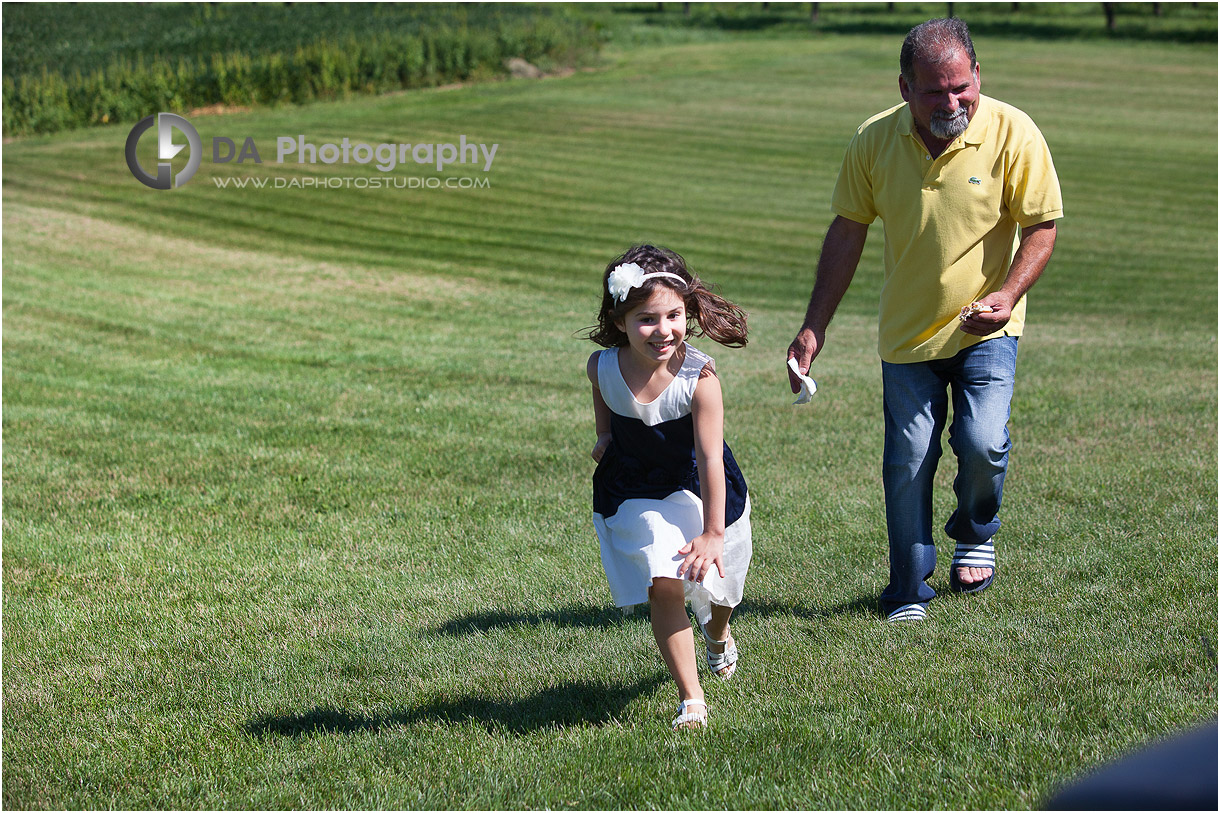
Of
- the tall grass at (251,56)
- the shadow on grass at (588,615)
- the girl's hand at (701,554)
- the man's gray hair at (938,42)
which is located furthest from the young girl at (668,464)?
the tall grass at (251,56)

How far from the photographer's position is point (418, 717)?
146 inches

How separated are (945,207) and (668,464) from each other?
1601 mm

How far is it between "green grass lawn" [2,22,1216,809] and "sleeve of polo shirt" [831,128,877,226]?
1.67 m

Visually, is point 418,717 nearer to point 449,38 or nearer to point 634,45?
point 449,38

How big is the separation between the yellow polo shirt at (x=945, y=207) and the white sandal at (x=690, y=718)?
1.80m

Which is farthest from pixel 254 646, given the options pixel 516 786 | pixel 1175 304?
pixel 1175 304

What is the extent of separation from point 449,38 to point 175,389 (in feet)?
90.7

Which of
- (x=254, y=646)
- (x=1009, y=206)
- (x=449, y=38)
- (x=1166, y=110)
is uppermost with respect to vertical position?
(x=449, y=38)

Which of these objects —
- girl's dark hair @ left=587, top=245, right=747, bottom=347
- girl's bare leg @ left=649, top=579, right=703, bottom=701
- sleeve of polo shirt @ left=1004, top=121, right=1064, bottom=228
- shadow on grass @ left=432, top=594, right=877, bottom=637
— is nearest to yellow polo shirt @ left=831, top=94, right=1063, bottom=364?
sleeve of polo shirt @ left=1004, top=121, right=1064, bottom=228

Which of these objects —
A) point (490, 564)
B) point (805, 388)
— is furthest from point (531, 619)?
point (805, 388)

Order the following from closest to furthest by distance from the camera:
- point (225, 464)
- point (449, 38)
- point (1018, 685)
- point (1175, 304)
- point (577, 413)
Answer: point (1018, 685)
point (225, 464)
point (577, 413)
point (1175, 304)
point (449, 38)

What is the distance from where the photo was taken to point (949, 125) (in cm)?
409

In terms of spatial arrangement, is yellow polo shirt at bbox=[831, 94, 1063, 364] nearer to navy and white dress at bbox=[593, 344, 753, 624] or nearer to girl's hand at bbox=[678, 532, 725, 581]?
navy and white dress at bbox=[593, 344, 753, 624]

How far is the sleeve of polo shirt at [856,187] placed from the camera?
14.7 ft
